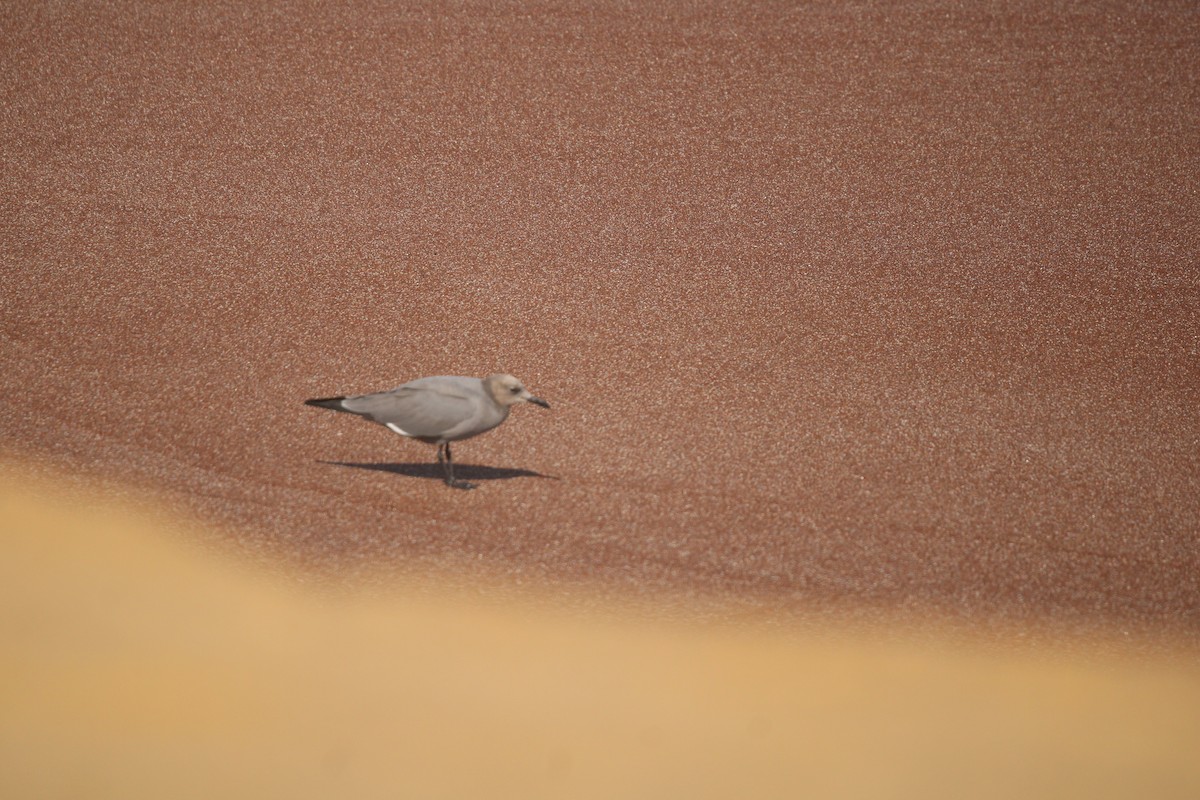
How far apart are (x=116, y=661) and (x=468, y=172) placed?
4035mm

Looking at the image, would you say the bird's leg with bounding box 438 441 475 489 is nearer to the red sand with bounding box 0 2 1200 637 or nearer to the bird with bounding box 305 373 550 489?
the red sand with bounding box 0 2 1200 637

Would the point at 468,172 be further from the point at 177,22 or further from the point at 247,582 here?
the point at 247,582

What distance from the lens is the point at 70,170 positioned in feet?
22.9

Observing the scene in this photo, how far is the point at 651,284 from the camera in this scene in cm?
626

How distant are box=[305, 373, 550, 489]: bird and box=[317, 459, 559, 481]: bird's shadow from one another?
0.44 metres

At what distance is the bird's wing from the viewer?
14.3 ft

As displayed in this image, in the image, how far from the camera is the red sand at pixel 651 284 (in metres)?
4.63

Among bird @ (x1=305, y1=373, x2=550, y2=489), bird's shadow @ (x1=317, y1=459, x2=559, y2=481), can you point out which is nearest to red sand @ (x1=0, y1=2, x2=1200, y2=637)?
bird's shadow @ (x1=317, y1=459, x2=559, y2=481)

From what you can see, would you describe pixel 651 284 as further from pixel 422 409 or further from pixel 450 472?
pixel 422 409

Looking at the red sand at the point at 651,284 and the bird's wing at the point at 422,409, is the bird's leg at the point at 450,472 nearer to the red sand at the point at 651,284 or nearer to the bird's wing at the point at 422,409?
the red sand at the point at 651,284

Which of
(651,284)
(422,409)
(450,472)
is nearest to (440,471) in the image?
(450,472)

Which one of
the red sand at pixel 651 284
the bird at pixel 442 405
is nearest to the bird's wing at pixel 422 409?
the bird at pixel 442 405

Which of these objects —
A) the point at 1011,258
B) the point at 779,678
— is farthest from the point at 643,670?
the point at 1011,258

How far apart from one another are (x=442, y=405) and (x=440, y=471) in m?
0.61
